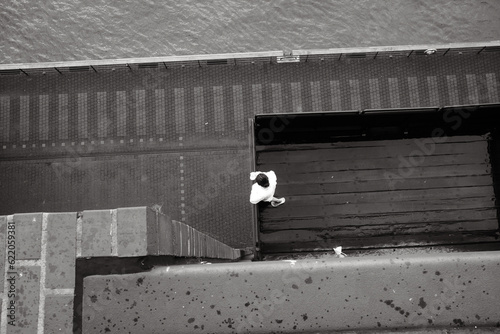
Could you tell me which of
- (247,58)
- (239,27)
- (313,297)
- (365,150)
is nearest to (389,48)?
(365,150)

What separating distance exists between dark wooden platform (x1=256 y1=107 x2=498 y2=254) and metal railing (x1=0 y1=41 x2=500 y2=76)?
246 cm

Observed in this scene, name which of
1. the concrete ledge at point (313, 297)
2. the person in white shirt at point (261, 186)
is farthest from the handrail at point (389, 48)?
the concrete ledge at point (313, 297)

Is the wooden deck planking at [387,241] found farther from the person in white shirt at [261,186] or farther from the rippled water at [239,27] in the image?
the rippled water at [239,27]

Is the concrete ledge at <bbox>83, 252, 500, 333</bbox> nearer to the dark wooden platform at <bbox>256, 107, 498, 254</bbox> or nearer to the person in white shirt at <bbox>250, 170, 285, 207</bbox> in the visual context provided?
the person in white shirt at <bbox>250, 170, 285, 207</bbox>

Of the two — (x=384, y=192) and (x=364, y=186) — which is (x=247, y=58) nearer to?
(x=364, y=186)

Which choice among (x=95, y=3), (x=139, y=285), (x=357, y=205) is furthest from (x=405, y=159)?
(x=95, y=3)

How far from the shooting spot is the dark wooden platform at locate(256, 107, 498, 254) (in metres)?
8.39

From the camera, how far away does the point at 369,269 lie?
4.05 m

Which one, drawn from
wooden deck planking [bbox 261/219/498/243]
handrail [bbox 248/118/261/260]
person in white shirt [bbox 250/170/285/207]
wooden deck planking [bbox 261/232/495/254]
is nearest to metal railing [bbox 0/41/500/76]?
handrail [bbox 248/118/261/260]

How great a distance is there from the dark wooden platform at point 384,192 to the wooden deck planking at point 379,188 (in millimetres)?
17

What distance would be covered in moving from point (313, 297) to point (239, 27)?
846 cm

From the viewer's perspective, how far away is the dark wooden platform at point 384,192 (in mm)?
8391

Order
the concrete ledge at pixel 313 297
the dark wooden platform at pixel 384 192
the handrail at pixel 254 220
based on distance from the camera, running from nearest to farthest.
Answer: the concrete ledge at pixel 313 297
the handrail at pixel 254 220
the dark wooden platform at pixel 384 192

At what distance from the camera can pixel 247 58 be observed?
9.91 metres
